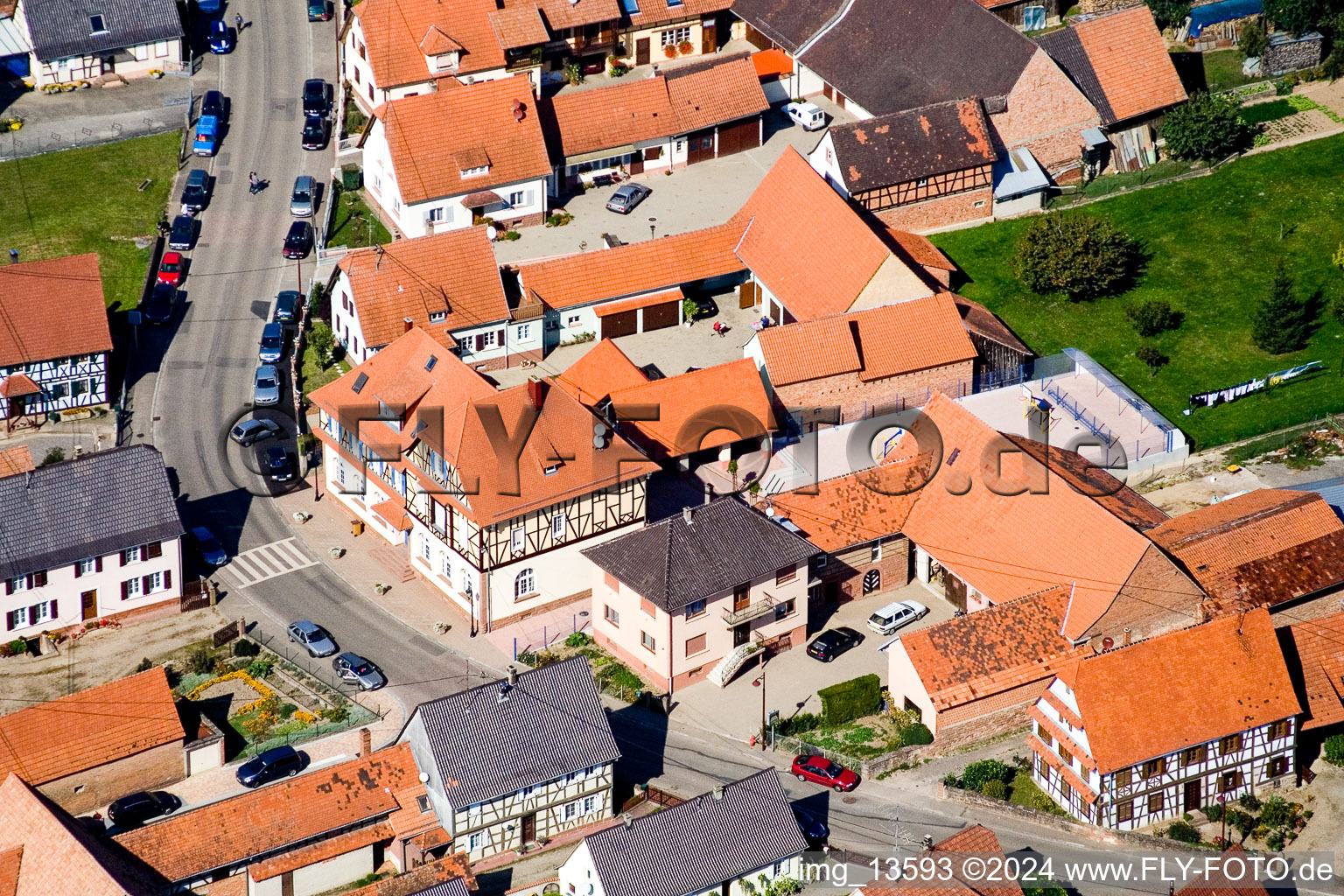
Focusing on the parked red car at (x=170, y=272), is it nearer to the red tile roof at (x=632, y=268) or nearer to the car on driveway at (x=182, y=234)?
the car on driveway at (x=182, y=234)

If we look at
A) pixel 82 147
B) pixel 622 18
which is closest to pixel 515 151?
pixel 622 18

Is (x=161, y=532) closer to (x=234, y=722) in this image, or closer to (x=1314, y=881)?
(x=234, y=722)

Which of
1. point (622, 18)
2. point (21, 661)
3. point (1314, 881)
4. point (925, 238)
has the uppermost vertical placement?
point (622, 18)

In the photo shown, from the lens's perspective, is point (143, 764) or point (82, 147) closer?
point (143, 764)

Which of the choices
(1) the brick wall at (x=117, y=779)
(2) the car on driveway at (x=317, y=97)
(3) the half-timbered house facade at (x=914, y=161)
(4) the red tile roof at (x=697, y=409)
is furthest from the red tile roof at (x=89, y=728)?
(2) the car on driveway at (x=317, y=97)

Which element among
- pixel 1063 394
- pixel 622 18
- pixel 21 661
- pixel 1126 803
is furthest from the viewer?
pixel 622 18

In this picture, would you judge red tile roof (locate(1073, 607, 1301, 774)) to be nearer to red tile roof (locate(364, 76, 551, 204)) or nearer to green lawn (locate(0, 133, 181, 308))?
red tile roof (locate(364, 76, 551, 204))

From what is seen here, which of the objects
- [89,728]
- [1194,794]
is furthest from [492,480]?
[1194,794]
